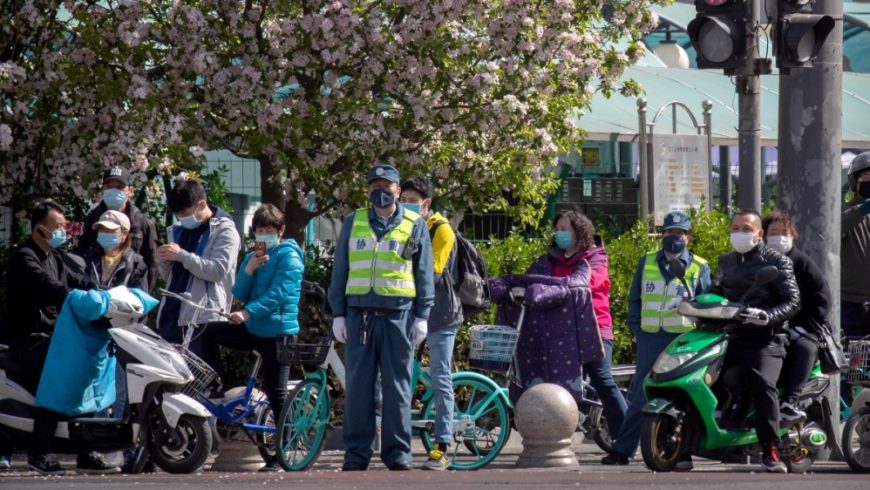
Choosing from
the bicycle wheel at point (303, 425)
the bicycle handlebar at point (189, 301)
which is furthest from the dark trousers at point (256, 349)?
the bicycle wheel at point (303, 425)

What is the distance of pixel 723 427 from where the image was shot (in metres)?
10.7

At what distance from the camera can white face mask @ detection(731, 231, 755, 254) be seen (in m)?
11.0

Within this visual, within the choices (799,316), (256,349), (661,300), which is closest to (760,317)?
(799,316)

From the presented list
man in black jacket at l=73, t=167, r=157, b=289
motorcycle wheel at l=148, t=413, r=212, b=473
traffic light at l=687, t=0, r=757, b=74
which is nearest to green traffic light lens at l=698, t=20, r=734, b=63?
traffic light at l=687, t=0, r=757, b=74

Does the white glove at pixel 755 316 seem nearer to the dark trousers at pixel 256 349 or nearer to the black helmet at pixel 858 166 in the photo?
the black helmet at pixel 858 166

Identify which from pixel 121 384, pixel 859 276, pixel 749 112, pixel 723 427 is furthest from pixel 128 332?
pixel 859 276

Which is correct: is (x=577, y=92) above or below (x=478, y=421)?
above

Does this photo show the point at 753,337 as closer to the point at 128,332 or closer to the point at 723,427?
the point at 723,427

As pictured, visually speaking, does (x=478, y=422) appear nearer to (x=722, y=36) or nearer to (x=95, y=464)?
(x=95, y=464)

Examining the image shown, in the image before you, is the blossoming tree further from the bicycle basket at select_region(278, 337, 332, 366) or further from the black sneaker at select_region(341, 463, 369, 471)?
the black sneaker at select_region(341, 463, 369, 471)

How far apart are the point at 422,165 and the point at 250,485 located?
604 centimetres

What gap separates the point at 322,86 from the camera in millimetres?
15078

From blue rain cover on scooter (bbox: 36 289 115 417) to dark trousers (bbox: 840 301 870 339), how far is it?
550 centimetres

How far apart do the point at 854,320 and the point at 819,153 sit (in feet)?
4.35
